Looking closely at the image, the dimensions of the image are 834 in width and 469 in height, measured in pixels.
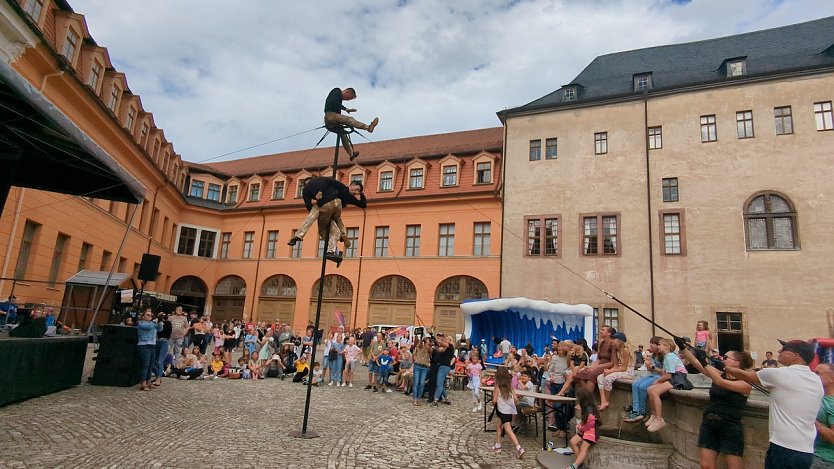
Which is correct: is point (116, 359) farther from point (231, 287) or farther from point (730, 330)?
point (231, 287)

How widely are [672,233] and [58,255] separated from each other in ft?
96.9

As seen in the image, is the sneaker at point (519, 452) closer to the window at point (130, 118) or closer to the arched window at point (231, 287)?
the window at point (130, 118)

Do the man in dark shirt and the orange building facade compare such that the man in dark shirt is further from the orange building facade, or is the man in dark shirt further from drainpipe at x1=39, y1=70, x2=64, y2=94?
drainpipe at x1=39, y1=70, x2=64, y2=94

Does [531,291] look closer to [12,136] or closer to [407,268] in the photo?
[407,268]

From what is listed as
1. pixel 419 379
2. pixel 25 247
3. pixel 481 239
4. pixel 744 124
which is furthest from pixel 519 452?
pixel 744 124

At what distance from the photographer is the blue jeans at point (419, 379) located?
13.7 m

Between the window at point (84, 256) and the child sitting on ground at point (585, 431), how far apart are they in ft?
85.3

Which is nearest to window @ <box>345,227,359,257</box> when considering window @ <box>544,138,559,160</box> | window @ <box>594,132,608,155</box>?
window @ <box>544,138,559,160</box>

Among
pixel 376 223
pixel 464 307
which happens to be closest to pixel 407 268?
pixel 376 223

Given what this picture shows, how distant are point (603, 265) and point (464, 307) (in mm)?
9280

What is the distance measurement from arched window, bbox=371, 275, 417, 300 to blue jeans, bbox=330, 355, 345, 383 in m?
15.8

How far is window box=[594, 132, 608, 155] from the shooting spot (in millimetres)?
27453

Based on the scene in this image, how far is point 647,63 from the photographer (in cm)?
3089

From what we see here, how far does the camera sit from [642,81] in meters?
28.4
